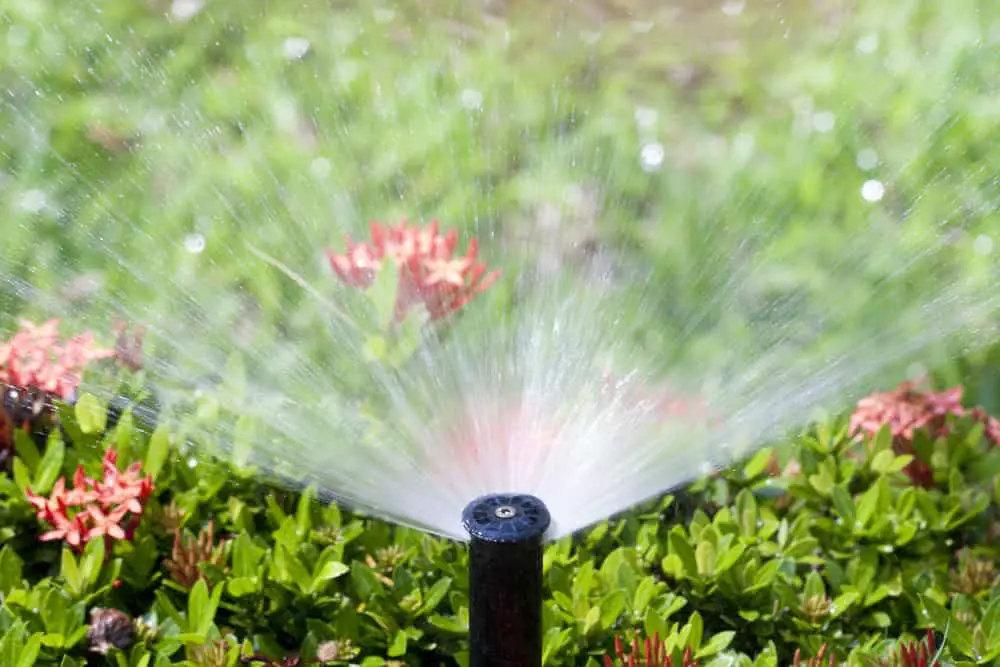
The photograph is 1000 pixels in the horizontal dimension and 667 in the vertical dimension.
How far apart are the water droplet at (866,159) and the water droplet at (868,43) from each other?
65 cm

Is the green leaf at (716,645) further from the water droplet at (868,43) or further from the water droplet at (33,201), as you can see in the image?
the water droplet at (868,43)

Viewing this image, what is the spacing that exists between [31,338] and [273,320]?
0.60 metres

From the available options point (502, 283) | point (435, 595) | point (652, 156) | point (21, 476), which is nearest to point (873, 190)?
point (652, 156)

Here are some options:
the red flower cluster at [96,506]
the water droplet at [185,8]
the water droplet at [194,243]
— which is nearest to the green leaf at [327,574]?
the red flower cluster at [96,506]

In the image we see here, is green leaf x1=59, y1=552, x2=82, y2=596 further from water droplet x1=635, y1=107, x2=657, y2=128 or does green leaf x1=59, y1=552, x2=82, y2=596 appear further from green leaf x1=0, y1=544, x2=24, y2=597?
water droplet x1=635, y1=107, x2=657, y2=128

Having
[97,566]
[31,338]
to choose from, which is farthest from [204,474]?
[31,338]

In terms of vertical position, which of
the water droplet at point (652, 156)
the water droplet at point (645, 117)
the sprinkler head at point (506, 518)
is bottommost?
the sprinkler head at point (506, 518)

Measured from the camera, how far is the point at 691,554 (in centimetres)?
183

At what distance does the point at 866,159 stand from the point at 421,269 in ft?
5.28

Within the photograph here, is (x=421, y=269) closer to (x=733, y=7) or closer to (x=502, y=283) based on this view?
(x=502, y=283)

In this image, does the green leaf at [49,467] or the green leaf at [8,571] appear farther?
the green leaf at [49,467]

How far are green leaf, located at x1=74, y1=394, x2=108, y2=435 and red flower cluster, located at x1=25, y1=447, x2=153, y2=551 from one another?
0.59 ft

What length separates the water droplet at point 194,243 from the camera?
2979 mm

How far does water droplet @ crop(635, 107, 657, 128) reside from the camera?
12.3 feet
